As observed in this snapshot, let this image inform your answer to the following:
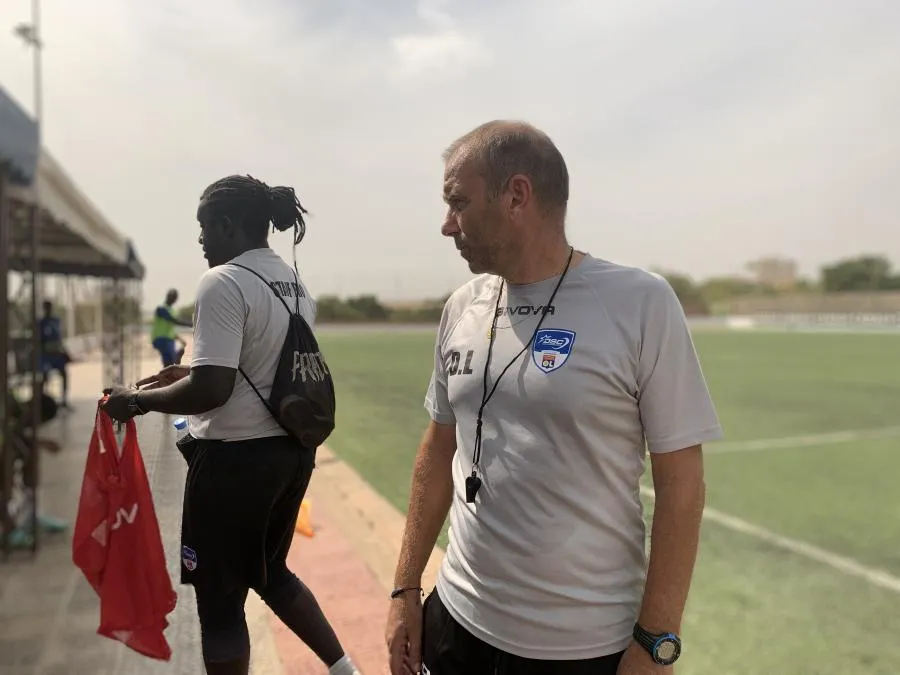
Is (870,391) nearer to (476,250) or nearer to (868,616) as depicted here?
(868,616)

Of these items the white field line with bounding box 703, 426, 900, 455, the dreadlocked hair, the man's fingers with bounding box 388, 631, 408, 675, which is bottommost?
the white field line with bounding box 703, 426, 900, 455

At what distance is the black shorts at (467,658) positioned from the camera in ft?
4.05

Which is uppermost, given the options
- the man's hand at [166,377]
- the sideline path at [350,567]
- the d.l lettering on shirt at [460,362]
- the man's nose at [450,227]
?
the man's nose at [450,227]

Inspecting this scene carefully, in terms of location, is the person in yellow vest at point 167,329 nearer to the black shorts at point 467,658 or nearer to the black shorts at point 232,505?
the black shorts at point 232,505

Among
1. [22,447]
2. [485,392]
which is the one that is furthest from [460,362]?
[22,447]

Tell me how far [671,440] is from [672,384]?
102mm

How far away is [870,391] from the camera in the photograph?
499 inches

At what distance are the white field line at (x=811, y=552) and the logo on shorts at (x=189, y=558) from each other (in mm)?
3397

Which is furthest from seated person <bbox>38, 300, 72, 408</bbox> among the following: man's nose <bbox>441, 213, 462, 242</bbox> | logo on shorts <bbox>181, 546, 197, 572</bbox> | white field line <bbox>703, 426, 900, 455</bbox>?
man's nose <bbox>441, 213, 462, 242</bbox>

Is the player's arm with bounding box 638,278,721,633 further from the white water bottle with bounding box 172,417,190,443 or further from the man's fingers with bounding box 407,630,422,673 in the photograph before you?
the white water bottle with bounding box 172,417,190,443

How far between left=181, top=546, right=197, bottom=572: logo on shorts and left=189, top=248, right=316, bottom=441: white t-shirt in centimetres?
33

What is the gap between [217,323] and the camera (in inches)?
65.4

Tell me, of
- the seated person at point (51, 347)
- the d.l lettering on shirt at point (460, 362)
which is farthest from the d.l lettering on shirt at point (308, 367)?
the seated person at point (51, 347)

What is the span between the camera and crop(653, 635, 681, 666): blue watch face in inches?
46.4
